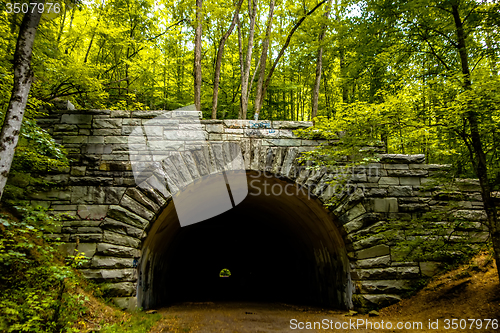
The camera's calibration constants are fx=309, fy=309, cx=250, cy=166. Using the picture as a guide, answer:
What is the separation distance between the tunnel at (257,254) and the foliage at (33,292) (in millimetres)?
1666

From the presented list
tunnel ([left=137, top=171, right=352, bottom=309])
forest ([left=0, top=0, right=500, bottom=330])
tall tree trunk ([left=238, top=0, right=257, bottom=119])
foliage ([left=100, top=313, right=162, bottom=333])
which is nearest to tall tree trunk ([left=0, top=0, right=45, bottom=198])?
forest ([left=0, top=0, right=500, bottom=330])

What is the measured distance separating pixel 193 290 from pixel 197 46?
11.1 meters

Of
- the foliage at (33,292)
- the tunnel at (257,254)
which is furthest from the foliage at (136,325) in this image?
the tunnel at (257,254)

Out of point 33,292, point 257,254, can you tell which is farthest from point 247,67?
point 257,254

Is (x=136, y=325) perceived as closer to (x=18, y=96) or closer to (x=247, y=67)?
(x=18, y=96)

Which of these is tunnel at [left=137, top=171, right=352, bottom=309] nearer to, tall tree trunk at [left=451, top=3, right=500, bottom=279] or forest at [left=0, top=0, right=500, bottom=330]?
forest at [left=0, top=0, right=500, bottom=330]

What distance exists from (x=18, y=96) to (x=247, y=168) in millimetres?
3835

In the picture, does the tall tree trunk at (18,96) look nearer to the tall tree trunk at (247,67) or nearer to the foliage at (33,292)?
the foliage at (33,292)

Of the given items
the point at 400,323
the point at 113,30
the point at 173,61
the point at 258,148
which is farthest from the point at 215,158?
the point at 173,61

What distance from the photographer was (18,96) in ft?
13.2

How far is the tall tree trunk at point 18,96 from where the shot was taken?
3896mm

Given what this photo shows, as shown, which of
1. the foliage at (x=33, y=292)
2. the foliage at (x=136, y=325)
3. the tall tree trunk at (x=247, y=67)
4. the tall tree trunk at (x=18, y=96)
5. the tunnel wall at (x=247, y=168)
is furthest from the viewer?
the tall tree trunk at (x=247, y=67)

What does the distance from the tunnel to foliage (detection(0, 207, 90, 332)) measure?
5.46 ft

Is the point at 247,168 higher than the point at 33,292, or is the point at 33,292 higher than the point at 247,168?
the point at 247,168
